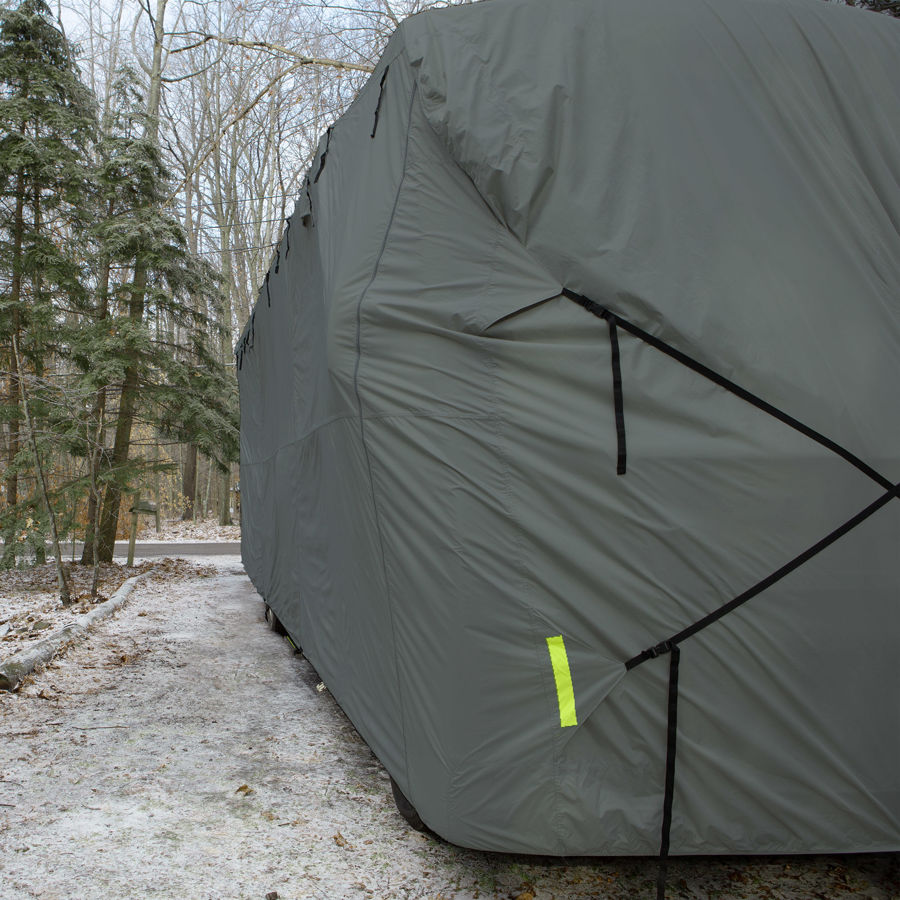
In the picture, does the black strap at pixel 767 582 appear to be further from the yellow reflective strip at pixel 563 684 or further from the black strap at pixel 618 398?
the black strap at pixel 618 398

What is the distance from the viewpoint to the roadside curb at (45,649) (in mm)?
4348

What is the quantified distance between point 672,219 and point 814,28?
837mm

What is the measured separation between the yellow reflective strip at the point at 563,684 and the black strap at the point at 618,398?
1.69 ft

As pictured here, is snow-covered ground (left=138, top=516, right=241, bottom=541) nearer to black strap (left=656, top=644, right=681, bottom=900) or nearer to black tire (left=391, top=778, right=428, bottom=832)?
black tire (left=391, top=778, right=428, bottom=832)

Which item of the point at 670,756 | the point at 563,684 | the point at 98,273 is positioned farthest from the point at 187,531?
the point at 670,756

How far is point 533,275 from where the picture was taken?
221 cm

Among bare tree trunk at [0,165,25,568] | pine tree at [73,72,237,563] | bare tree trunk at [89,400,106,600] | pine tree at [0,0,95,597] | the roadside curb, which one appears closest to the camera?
the roadside curb

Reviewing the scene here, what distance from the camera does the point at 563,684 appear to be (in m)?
2.01

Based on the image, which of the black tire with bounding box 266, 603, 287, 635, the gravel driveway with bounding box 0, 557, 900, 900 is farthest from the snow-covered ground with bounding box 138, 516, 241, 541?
the gravel driveway with bounding box 0, 557, 900, 900

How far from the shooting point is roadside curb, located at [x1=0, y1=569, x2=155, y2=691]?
171 inches

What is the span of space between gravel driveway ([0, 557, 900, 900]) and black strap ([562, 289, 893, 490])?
1.26 m

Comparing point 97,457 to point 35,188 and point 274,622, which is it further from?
point 35,188

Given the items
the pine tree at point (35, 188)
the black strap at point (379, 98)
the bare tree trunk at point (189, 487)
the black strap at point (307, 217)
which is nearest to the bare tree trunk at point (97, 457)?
the pine tree at point (35, 188)

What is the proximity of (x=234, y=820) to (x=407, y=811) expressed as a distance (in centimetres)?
63
